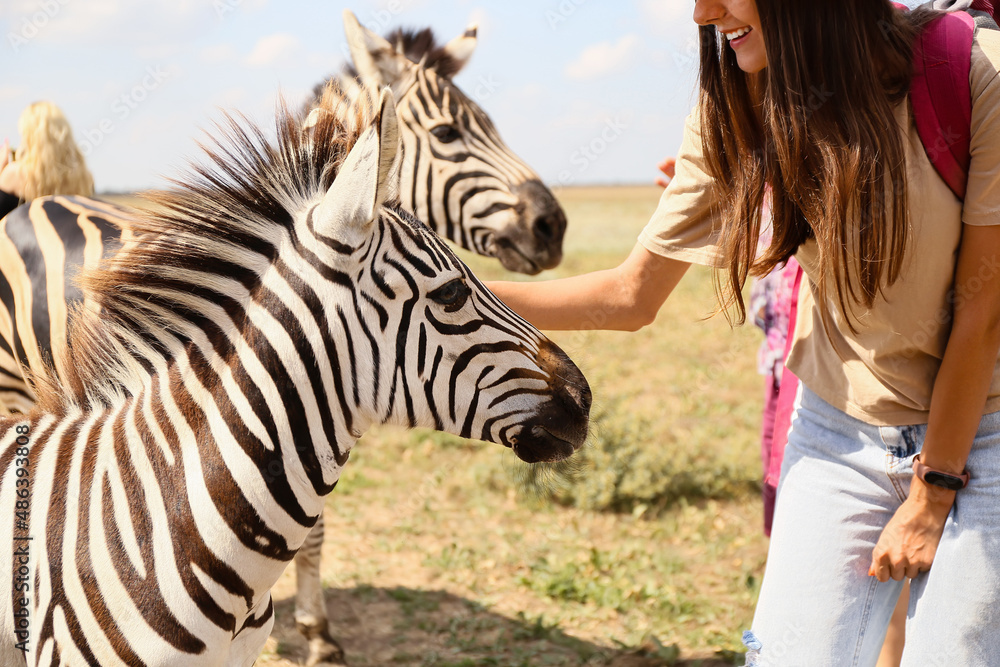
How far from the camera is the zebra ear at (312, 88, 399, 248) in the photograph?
1.76 metres

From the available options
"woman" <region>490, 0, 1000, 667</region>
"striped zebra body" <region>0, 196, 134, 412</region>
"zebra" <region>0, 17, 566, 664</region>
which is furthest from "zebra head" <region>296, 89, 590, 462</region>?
"zebra" <region>0, 17, 566, 664</region>

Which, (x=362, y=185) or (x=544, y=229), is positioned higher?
(x=544, y=229)

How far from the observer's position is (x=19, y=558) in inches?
74.1

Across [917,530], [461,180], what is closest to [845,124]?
[917,530]

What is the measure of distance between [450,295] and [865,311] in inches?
41.4

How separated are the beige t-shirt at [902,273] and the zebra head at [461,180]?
1.91 metres

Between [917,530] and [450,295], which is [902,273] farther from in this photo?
[450,295]

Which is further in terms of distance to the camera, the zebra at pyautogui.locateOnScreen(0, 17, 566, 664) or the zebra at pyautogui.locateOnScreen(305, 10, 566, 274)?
the zebra at pyautogui.locateOnScreen(305, 10, 566, 274)

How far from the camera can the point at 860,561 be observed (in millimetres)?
2004

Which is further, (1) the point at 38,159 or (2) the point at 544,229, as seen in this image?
(2) the point at 544,229

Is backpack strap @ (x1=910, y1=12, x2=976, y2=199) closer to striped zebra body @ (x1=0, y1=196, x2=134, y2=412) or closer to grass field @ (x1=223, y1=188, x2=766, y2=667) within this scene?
grass field @ (x1=223, y1=188, x2=766, y2=667)

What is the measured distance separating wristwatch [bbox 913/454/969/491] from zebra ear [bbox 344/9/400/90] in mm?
3183

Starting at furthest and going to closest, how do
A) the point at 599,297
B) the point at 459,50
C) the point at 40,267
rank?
1. the point at 459,50
2. the point at 40,267
3. the point at 599,297

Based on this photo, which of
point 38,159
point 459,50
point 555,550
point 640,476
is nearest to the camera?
point 38,159
